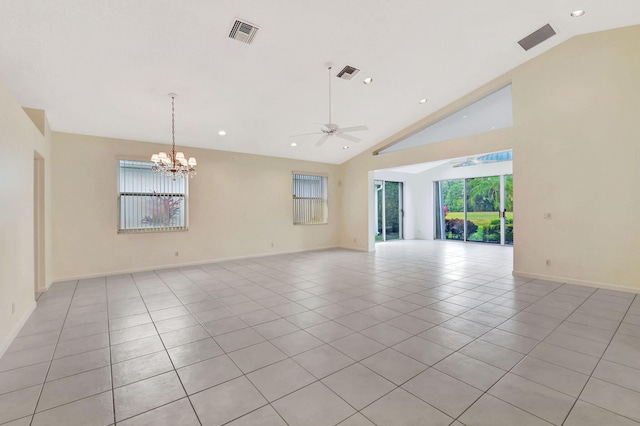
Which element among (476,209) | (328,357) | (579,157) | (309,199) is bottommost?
(328,357)

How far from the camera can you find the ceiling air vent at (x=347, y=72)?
4.52 meters

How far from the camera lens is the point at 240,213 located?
754 centimetres

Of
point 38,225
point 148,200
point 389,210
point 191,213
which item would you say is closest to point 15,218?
point 38,225

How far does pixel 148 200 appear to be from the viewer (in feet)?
20.7

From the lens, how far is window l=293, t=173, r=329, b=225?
8.75m

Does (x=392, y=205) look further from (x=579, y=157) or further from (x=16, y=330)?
(x=16, y=330)

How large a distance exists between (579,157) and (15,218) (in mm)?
7899

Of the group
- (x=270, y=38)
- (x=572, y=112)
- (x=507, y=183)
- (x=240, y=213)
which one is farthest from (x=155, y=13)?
(x=507, y=183)

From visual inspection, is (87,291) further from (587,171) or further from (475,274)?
(587,171)

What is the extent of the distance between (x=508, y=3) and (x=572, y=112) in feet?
7.64

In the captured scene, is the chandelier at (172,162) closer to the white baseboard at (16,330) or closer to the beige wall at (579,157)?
the white baseboard at (16,330)

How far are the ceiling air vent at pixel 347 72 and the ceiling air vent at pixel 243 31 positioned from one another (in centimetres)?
155

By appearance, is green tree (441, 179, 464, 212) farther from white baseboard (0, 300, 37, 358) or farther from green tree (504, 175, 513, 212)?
white baseboard (0, 300, 37, 358)

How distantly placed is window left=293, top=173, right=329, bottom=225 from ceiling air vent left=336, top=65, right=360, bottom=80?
4.20 m
